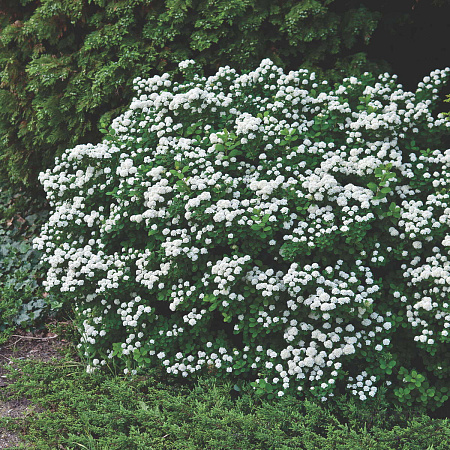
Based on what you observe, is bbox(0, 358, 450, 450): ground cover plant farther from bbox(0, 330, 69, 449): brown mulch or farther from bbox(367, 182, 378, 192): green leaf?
bbox(367, 182, 378, 192): green leaf

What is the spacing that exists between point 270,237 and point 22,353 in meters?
2.81

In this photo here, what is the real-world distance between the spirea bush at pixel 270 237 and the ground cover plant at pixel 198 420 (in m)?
0.15

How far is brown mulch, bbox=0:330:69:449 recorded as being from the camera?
4216mm

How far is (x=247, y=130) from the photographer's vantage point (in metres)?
3.89

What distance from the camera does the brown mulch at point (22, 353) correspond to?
4216 millimetres

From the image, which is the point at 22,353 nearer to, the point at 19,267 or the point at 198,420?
the point at 19,267

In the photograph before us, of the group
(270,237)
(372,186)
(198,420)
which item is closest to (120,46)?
(270,237)

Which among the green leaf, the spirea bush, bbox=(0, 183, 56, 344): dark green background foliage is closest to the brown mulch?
bbox=(0, 183, 56, 344): dark green background foliage

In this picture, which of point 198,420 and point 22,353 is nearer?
point 198,420

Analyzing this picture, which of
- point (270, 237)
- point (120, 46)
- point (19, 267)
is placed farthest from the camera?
point (19, 267)

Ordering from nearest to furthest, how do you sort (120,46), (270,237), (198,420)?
1. (198,420)
2. (270,237)
3. (120,46)

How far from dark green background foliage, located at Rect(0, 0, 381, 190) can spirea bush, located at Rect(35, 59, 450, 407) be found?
785 mm

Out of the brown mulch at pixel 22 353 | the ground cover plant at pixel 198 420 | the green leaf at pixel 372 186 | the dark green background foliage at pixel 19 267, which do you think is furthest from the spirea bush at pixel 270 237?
the dark green background foliage at pixel 19 267

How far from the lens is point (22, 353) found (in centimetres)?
510
